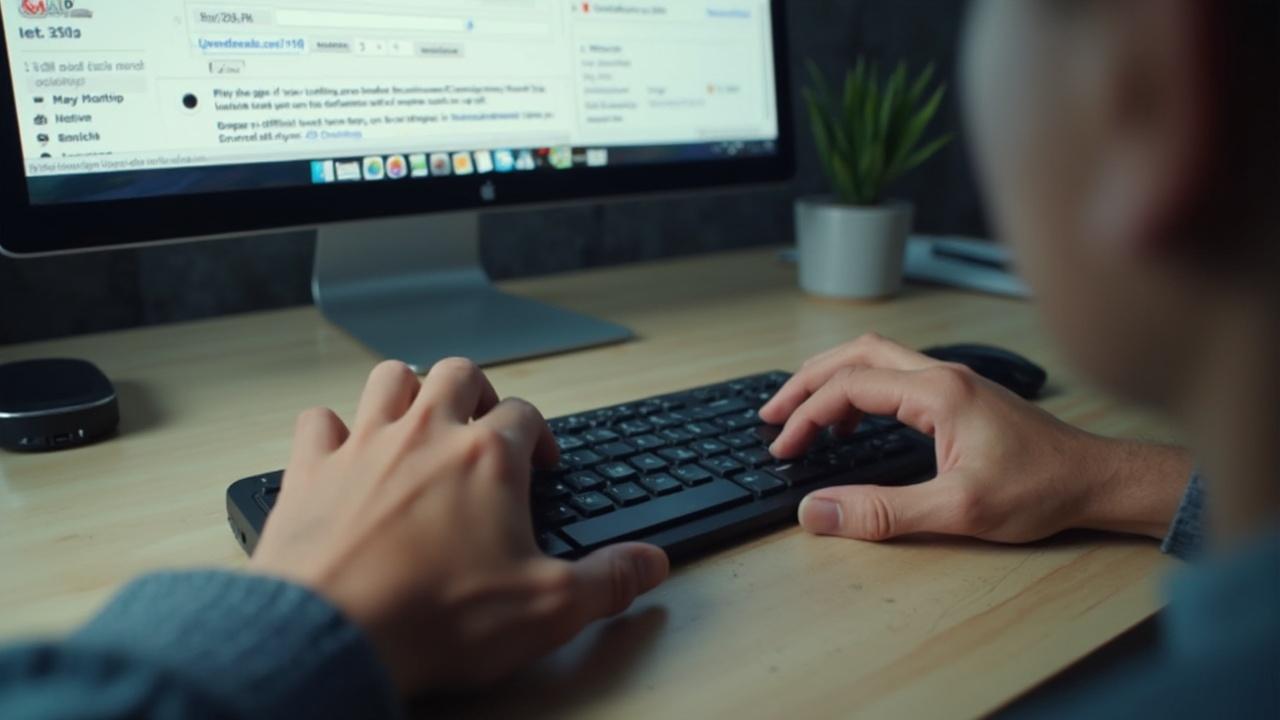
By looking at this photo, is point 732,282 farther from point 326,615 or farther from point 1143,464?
point 326,615

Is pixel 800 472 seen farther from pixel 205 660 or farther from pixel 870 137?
pixel 870 137

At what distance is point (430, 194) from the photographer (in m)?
0.76

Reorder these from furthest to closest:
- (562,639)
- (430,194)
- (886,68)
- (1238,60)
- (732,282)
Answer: (886,68) → (732,282) → (430,194) → (562,639) → (1238,60)

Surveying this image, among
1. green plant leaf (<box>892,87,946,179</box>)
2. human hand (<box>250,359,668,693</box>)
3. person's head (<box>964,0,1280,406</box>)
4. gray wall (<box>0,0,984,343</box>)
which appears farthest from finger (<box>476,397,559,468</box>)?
green plant leaf (<box>892,87,946,179</box>)

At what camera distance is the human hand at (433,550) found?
345 mm

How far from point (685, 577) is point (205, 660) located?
8.7 inches

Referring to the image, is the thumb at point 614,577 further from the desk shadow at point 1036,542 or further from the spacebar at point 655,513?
the desk shadow at point 1036,542

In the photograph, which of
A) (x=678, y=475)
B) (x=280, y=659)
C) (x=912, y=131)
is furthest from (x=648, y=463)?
(x=912, y=131)

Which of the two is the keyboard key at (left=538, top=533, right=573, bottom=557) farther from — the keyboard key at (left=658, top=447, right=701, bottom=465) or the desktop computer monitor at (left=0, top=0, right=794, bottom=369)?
the desktop computer monitor at (left=0, top=0, right=794, bottom=369)

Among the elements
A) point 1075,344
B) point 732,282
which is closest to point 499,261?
point 732,282

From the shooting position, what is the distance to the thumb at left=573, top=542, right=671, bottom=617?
386 millimetres

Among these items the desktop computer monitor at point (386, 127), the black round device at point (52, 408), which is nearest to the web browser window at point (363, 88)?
the desktop computer monitor at point (386, 127)

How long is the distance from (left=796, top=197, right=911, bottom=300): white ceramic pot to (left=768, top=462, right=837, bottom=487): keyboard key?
1.68 feet

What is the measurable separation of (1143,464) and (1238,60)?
1.10ft
